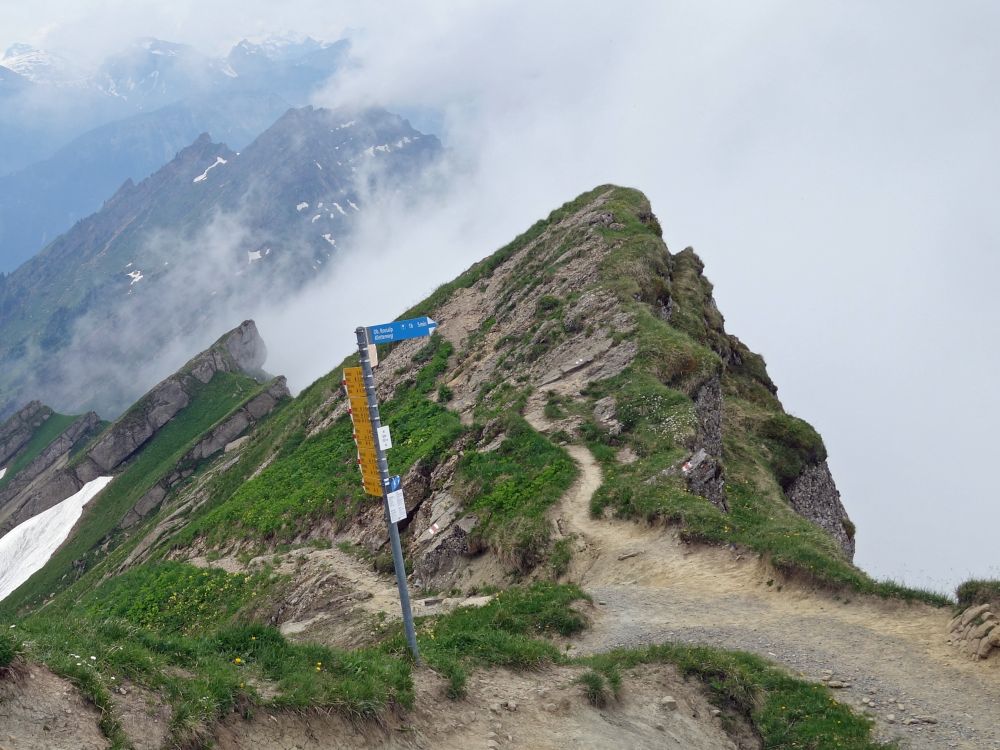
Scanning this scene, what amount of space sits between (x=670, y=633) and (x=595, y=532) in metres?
6.26

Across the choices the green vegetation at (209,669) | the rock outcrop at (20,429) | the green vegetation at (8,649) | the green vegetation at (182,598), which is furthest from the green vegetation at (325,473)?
the rock outcrop at (20,429)

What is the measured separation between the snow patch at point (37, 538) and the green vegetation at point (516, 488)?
299 feet

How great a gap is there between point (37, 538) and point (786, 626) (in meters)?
120

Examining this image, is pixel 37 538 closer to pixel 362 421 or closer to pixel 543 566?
pixel 543 566

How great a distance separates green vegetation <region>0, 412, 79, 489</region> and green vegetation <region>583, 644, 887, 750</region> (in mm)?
172081

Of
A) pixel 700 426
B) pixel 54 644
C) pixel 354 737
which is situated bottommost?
pixel 354 737

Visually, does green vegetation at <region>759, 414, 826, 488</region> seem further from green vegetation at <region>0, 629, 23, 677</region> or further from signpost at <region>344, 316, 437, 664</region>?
green vegetation at <region>0, 629, 23, 677</region>

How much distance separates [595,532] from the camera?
22594 mm

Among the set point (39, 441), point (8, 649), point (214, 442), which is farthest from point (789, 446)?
point (39, 441)

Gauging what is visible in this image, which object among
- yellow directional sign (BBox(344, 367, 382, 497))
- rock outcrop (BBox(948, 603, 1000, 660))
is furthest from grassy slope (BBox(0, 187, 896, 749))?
rock outcrop (BBox(948, 603, 1000, 660))

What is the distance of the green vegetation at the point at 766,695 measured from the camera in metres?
12.0

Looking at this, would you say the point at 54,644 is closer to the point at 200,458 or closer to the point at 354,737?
the point at 354,737

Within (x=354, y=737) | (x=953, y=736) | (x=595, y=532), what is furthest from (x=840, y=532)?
(x=354, y=737)

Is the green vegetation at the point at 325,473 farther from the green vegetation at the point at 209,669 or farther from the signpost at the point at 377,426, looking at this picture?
the green vegetation at the point at 209,669
